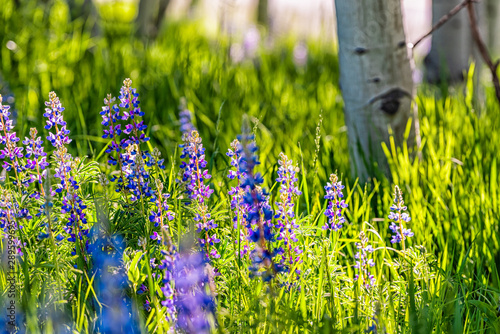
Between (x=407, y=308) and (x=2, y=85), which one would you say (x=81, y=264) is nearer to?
(x=407, y=308)

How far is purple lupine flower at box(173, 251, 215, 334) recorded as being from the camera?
122 cm

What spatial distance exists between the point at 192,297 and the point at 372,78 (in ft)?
5.69

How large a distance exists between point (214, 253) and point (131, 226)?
29cm

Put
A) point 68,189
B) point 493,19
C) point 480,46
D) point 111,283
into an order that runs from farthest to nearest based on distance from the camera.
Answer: point 493,19 → point 480,46 → point 68,189 → point 111,283

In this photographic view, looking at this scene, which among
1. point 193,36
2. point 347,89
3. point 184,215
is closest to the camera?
point 184,215

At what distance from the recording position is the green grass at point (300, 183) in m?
1.50

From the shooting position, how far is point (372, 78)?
102 inches

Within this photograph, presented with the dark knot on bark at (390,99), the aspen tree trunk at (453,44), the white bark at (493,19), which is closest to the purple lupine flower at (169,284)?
the dark knot on bark at (390,99)

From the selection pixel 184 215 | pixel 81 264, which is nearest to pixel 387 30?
pixel 184 215

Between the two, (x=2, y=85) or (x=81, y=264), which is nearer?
(x=81, y=264)

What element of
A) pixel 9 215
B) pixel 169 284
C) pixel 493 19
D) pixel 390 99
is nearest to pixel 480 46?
pixel 390 99

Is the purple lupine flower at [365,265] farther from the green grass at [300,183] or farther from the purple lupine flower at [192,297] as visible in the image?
the purple lupine flower at [192,297]

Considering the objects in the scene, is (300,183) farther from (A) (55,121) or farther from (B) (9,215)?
(B) (9,215)

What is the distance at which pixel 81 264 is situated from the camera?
1.61 meters
